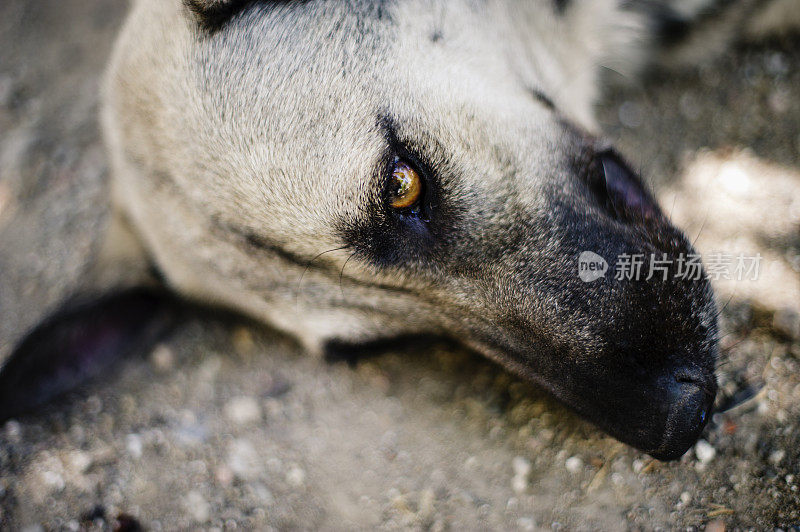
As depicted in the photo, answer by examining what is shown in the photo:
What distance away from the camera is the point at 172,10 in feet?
6.81

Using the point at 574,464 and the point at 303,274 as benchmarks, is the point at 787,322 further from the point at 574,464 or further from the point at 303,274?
the point at 303,274

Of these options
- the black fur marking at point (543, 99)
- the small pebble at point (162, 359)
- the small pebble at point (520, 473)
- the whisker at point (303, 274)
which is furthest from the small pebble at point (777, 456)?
the small pebble at point (162, 359)

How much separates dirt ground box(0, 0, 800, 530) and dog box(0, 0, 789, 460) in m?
0.35

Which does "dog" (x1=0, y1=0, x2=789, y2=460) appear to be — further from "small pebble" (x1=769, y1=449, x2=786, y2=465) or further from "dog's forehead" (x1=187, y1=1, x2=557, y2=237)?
"small pebble" (x1=769, y1=449, x2=786, y2=465)

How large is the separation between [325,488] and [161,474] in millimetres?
693

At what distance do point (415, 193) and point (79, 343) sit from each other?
5.54 feet

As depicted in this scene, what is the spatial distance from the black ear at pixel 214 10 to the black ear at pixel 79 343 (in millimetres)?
1209

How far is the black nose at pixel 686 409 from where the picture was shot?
1.68m

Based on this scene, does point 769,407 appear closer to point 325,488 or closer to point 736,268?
point 736,268

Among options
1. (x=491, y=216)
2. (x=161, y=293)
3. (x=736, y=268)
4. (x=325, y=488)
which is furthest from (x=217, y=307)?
(x=736, y=268)

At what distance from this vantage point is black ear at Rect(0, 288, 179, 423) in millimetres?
2369

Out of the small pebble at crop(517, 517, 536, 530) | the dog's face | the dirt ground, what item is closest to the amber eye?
the dog's face

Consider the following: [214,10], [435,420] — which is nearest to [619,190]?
[435,420]

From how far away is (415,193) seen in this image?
180 cm
